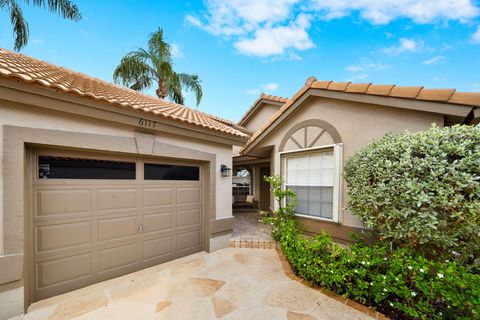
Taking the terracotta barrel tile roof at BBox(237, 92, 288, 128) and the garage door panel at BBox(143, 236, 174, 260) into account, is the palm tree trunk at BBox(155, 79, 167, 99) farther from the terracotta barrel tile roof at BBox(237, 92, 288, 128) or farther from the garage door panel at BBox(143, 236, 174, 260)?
the garage door panel at BBox(143, 236, 174, 260)

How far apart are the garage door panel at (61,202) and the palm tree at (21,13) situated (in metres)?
9.50

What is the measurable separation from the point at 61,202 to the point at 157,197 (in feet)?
6.61

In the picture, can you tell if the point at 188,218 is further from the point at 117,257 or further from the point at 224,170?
the point at 117,257

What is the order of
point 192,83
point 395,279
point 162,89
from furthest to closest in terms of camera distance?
point 192,83, point 162,89, point 395,279

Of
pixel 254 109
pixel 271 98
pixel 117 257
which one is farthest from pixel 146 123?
pixel 254 109

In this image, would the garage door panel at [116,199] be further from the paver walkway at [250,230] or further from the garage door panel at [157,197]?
the paver walkway at [250,230]

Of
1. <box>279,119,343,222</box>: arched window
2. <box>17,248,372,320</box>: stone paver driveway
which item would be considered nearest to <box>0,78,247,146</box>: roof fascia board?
<box>279,119,343,222</box>: arched window

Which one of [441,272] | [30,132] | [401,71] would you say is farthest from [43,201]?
[401,71]

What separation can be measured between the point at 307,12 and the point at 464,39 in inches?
227

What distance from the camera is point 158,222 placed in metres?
5.55

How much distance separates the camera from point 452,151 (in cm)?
323

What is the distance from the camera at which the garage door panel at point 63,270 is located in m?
3.92

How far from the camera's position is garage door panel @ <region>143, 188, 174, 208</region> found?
5336mm

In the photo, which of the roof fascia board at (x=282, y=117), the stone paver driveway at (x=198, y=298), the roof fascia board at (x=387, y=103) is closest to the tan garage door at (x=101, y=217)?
the stone paver driveway at (x=198, y=298)
